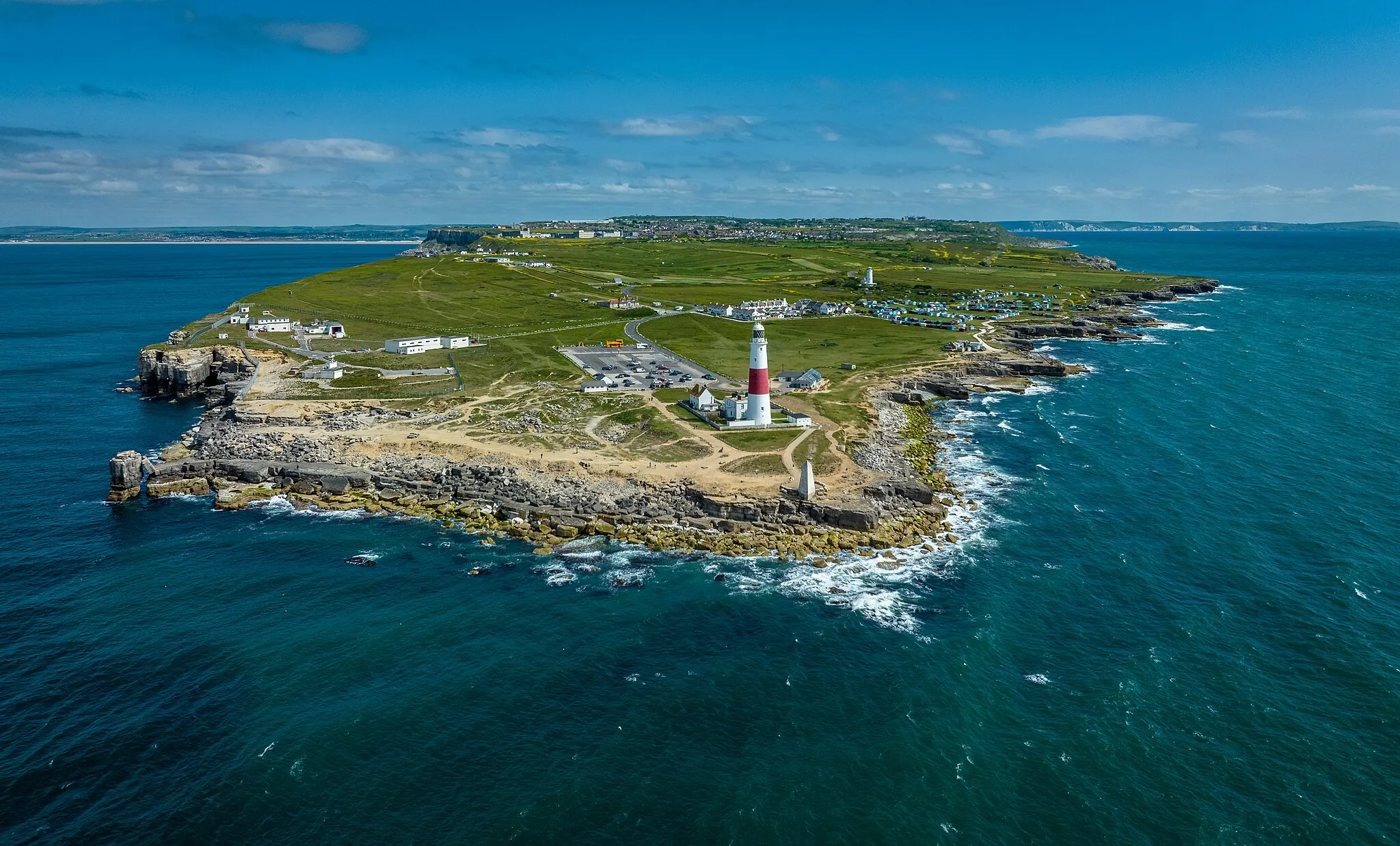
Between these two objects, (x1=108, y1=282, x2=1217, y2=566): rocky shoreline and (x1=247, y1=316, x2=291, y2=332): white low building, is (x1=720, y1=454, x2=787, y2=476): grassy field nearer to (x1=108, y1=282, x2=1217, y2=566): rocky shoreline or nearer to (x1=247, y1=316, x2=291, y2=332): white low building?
(x1=108, y1=282, x2=1217, y2=566): rocky shoreline

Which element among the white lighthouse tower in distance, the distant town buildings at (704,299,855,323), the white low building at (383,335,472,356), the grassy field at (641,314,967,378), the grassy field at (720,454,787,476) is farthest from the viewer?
the distant town buildings at (704,299,855,323)

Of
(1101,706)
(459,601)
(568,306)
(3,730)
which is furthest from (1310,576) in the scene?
(568,306)

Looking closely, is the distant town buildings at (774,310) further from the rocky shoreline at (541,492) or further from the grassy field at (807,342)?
the rocky shoreline at (541,492)

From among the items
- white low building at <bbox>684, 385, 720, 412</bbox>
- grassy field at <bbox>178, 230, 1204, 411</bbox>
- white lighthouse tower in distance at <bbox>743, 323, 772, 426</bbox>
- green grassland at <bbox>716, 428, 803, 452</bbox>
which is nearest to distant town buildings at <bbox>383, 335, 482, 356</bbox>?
grassy field at <bbox>178, 230, 1204, 411</bbox>

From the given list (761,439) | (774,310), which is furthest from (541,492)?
(774,310)

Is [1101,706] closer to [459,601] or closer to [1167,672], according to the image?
[1167,672]

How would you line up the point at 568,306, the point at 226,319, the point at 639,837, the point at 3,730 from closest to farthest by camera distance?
1. the point at 639,837
2. the point at 3,730
3. the point at 226,319
4. the point at 568,306
